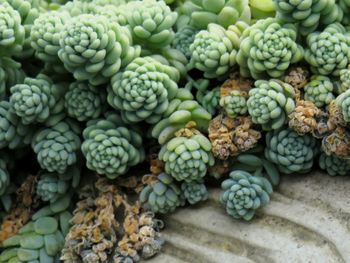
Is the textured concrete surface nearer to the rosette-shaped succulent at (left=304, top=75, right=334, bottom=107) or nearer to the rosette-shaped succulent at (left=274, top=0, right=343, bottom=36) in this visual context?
the rosette-shaped succulent at (left=304, top=75, right=334, bottom=107)

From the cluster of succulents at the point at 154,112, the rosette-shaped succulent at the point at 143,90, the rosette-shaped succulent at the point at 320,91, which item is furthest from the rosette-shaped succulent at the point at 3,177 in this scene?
the rosette-shaped succulent at the point at 320,91

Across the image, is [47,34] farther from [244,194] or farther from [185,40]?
[244,194]

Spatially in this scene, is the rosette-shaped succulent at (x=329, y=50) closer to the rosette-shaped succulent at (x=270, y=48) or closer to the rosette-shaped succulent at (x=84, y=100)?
the rosette-shaped succulent at (x=270, y=48)

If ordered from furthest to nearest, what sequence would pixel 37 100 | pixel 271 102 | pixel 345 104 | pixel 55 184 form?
pixel 55 184, pixel 37 100, pixel 271 102, pixel 345 104

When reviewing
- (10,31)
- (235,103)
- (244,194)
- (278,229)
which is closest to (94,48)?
(10,31)

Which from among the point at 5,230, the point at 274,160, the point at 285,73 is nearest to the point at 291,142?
the point at 274,160

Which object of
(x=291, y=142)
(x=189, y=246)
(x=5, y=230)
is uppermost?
(x=291, y=142)

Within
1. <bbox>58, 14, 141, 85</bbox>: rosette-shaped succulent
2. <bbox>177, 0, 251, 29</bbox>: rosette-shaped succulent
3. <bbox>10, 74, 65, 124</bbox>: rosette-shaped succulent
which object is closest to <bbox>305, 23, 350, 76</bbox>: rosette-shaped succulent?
<bbox>177, 0, 251, 29</bbox>: rosette-shaped succulent

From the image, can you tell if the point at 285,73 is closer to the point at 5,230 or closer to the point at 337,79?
the point at 337,79
